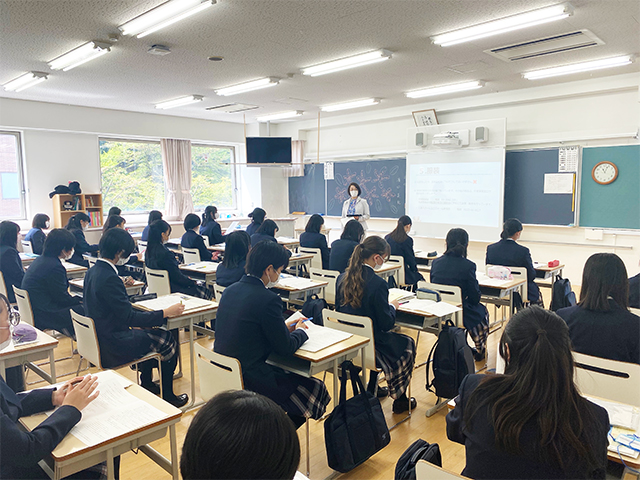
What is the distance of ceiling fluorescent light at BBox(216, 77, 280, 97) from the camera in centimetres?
622

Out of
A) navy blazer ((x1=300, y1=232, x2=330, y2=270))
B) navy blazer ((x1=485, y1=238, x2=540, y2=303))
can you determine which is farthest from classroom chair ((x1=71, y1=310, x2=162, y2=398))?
navy blazer ((x1=485, y1=238, x2=540, y2=303))

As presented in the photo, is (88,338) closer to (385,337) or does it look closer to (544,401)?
(385,337)

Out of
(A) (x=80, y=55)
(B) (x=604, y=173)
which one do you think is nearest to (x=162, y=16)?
(A) (x=80, y=55)

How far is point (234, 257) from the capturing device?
13.3 feet

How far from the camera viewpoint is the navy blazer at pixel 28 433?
4.37 ft

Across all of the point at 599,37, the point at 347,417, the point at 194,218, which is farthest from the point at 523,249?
the point at 194,218

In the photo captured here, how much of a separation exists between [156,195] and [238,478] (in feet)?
31.9

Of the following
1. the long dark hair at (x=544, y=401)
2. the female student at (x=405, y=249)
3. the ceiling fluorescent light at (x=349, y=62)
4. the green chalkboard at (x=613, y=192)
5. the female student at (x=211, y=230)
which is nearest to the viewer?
the long dark hair at (x=544, y=401)

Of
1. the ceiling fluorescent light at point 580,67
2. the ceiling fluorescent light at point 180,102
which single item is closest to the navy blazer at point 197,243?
the ceiling fluorescent light at point 180,102

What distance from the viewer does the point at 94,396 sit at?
5.55ft

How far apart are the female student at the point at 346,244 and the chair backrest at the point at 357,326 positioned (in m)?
1.78

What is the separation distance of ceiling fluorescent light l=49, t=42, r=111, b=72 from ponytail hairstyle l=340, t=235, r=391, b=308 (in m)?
3.48

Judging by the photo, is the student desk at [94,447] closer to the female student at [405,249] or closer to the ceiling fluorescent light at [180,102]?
the female student at [405,249]

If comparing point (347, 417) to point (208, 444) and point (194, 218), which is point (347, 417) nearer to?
point (208, 444)
